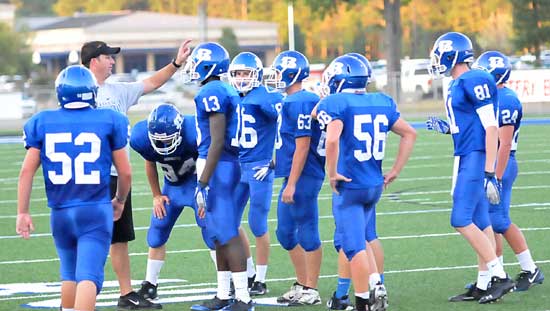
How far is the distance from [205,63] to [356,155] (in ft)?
3.82

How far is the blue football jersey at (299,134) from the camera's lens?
8000mm

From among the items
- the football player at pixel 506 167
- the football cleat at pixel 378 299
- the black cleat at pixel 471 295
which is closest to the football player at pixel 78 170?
the football cleat at pixel 378 299

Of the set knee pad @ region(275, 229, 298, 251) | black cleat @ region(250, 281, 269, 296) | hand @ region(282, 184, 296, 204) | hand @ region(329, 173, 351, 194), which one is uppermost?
hand @ region(329, 173, 351, 194)

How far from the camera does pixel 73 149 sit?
647 cm

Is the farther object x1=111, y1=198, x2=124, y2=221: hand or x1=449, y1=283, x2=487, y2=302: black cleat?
x1=449, y1=283, x2=487, y2=302: black cleat

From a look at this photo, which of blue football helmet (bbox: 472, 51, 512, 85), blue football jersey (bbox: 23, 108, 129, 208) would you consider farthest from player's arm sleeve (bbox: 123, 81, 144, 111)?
blue football helmet (bbox: 472, 51, 512, 85)

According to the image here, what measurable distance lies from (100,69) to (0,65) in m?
52.4

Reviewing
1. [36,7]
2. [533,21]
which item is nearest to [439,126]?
[533,21]

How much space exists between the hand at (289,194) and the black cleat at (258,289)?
81cm

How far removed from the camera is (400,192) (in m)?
14.6

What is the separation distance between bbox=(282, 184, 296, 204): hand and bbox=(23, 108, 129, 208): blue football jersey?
1.69 metres

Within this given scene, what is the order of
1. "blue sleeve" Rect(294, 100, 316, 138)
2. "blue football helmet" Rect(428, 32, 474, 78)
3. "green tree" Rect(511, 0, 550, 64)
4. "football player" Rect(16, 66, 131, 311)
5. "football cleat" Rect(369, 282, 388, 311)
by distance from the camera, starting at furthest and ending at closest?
"green tree" Rect(511, 0, 550, 64) → "blue football helmet" Rect(428, 32, 474, 78) → "blue sleeve" Rect(294, 100, 316, 138) → "football cleat" Rect(369, 282, 388, 311) → "football player" Rect(16, 66, 131, 311)

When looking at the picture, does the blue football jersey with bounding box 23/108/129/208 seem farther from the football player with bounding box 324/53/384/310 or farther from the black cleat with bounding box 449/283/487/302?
the black cleat with bounding box 449/283/487/302

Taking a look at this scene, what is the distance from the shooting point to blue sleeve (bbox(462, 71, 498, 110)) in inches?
309
